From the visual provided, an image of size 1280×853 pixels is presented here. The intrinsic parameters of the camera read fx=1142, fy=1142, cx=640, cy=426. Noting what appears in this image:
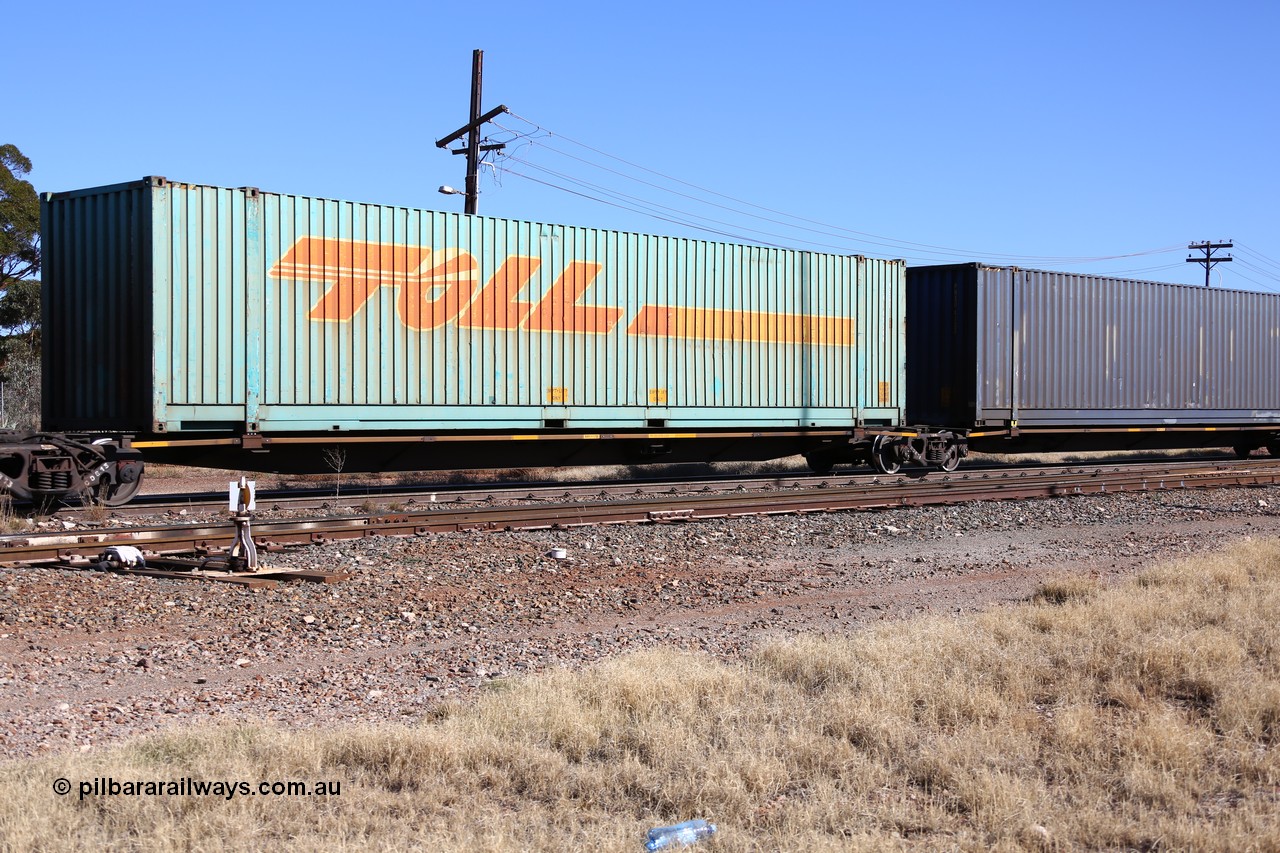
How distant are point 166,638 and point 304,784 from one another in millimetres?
2996

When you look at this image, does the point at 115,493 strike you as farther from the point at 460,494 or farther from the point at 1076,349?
the point at 1076,349

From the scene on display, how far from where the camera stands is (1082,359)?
2180 cm

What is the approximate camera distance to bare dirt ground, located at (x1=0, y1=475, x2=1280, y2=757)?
18.7 ft

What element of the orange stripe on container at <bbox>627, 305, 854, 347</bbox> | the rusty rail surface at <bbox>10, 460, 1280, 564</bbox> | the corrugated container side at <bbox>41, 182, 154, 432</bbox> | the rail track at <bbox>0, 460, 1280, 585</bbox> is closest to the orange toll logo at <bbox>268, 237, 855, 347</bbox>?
the orange stripe on container at <bbox>627, 305, 854, 347</bbox>

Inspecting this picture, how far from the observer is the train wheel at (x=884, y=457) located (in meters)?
19.6

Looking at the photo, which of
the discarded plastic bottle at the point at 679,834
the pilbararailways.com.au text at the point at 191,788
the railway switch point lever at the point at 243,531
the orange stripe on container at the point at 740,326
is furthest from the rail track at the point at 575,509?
the discarded plastic bottle at the point at 679,834

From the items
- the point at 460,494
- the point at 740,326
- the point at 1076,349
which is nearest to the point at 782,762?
the point at 460,494

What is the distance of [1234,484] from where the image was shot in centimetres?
1830

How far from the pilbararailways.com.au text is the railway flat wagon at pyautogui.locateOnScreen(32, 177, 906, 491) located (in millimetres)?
9251

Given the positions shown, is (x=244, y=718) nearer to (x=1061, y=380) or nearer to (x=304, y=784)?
(x=304, y=784)

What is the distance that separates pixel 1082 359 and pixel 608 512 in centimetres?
1306

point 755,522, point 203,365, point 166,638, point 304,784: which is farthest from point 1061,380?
point 304,784

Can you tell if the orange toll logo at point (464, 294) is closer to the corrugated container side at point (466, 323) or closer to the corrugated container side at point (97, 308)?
the corrugated container side at point (466, 323)

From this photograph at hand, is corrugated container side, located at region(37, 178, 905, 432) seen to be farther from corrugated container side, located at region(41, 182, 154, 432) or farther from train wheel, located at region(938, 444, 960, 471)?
train wheel, located at region(938, 444, 960, 471)
